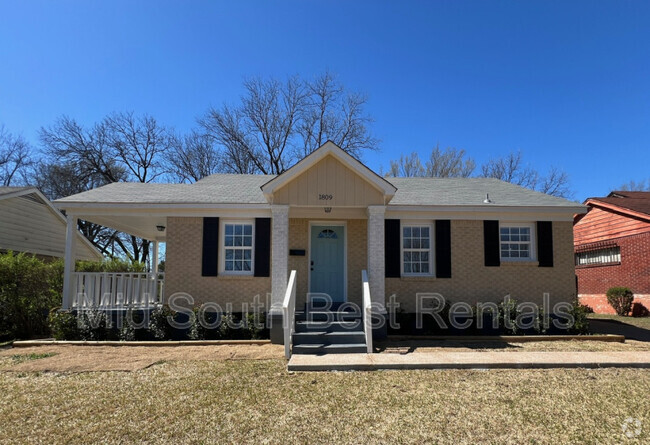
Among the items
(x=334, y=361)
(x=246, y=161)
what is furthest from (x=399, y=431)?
(x=246, y=161)

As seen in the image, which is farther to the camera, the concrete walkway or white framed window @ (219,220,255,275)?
white framed window @ (219,220,255,275)

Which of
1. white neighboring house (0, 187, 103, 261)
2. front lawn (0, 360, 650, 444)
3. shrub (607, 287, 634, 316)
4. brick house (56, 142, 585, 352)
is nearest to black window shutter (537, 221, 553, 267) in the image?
brick house (56, 142, 585, 352)

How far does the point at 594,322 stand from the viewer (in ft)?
42.4

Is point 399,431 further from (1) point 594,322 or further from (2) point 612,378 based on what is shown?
(1) point 594,322

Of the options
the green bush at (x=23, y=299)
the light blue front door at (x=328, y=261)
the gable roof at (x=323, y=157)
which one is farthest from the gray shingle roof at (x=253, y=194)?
the green bush at (x=23, y=299)

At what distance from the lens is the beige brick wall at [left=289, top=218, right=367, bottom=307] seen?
11.1m

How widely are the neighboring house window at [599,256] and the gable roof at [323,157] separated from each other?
11.7m

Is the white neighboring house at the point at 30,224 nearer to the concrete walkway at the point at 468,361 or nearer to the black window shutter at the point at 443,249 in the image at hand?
the concrete walkway at the point at 468,361

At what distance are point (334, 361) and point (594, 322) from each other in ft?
33.2

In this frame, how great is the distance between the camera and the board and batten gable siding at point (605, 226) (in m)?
14.9

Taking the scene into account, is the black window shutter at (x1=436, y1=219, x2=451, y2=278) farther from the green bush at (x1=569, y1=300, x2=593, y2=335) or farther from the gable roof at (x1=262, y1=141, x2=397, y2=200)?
the green bush at (x1=569, y1=300, x2=593, y2=335)

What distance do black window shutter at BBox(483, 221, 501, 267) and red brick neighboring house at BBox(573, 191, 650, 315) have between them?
7.34 metres

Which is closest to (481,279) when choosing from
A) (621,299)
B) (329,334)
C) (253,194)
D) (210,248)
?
(329,334)

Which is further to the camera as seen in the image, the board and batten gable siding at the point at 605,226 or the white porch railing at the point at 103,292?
the board and batten gable siding at the point at 605,226
